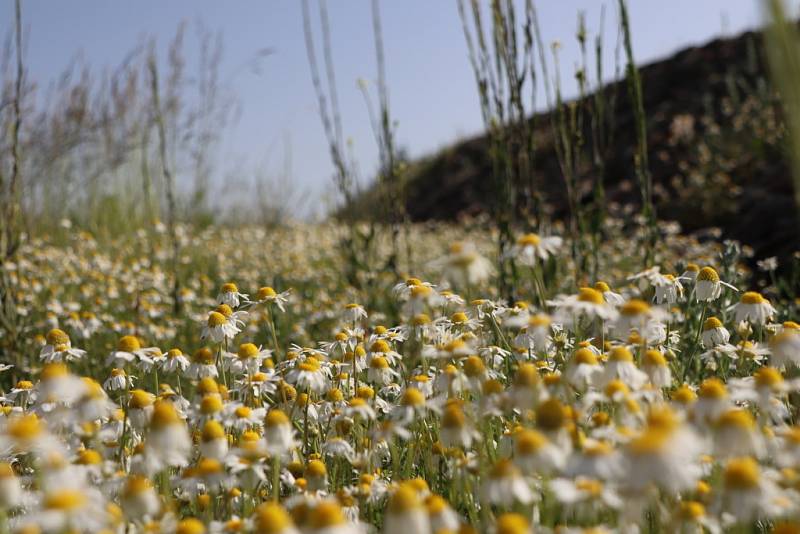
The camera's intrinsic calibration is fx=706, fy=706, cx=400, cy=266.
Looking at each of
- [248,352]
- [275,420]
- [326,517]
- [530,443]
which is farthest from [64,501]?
[248,352]

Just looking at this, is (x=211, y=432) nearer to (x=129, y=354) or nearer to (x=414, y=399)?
(x=414, y=399)

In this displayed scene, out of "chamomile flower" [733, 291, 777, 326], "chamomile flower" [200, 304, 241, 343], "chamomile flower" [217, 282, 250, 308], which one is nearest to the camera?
"chamomile flower" [733, 291, 777, 326]

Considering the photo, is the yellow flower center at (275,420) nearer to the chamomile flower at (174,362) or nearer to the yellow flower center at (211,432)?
the yellow flower center at (211,432)

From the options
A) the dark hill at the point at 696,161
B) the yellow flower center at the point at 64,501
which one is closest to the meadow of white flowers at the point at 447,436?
the yellow flower center at the point at 64,501

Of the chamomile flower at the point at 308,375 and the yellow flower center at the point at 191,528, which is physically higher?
the chamomile flower at the point at 308,375

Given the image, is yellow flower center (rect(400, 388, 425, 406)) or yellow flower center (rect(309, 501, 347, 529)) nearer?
yellow flower center (rect(309, 501, 347, 529))

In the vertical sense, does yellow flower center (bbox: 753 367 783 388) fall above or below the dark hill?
below

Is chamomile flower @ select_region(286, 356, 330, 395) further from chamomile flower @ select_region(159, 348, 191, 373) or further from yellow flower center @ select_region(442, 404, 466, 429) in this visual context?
yellow flower center @ select_region(442, 404, 466, 429)

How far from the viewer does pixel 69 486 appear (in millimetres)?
1194

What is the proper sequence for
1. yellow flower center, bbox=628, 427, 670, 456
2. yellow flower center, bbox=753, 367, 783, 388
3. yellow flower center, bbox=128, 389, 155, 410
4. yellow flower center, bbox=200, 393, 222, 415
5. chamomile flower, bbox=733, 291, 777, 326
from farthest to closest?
chamomile flower, bbox=733, 291, 777, 326
yellow flower center, bbox=128, 389, 155, 410
yellow flower center, bbox=200, 393, 222, 415
yellow flower center, bbox=753, 367, 783, 388
yellow flower center, bbox=628, 427, 670, 456

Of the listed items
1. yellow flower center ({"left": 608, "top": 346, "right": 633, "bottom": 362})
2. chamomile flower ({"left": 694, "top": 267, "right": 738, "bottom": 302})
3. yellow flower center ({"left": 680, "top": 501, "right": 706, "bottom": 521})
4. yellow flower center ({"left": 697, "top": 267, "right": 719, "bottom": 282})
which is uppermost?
yellow flower center ({"left": 697, "top": 267, "right": 719, "bottom": 282})

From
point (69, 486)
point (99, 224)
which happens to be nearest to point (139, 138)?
point (99, 224)

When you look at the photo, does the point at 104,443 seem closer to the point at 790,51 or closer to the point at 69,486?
the point at 69,486

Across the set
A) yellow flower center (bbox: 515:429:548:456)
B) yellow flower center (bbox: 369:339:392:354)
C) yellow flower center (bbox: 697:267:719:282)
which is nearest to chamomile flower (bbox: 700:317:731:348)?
yellow flower center (bbox: 697:267:719:282)
